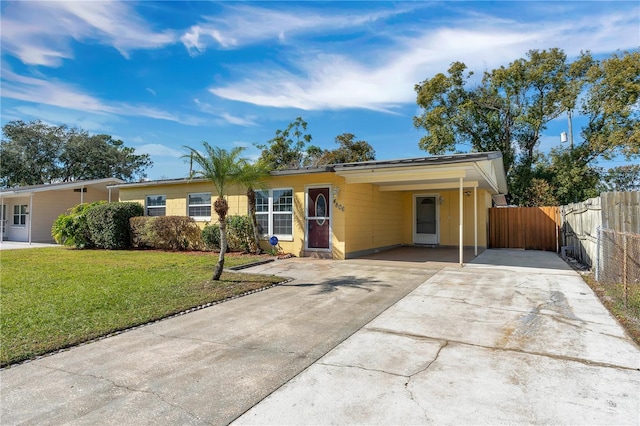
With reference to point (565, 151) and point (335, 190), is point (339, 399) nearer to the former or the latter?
point (335, 190)

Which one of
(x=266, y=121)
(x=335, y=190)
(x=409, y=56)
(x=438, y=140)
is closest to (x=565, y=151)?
(x=438, y=140)

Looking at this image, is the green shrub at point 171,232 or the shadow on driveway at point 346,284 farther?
the green shrub at point 171,232

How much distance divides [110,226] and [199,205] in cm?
379

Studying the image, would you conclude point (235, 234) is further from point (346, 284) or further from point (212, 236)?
point (346, 284)

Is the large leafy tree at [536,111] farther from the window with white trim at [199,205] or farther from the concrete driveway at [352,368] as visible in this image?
the concrete driveway at [352,368]

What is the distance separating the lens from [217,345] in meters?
4.11

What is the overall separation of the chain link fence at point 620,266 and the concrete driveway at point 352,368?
1.64ft

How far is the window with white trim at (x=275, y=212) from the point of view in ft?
39.1

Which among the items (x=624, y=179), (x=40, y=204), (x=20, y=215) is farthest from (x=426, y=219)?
(x=20, y=215)

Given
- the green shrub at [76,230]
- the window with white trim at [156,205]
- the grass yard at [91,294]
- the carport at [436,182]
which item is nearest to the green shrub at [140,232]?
the window with white trim at [156,205]

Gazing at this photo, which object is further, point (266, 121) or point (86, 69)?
point (266, 121)

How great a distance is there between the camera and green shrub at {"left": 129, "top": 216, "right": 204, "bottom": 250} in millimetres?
13695

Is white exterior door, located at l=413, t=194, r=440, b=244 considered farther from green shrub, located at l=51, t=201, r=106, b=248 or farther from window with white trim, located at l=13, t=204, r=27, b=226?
window with white trim, located at l=13, t=204, r=27, b=226

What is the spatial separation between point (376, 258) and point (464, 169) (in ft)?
12.3
